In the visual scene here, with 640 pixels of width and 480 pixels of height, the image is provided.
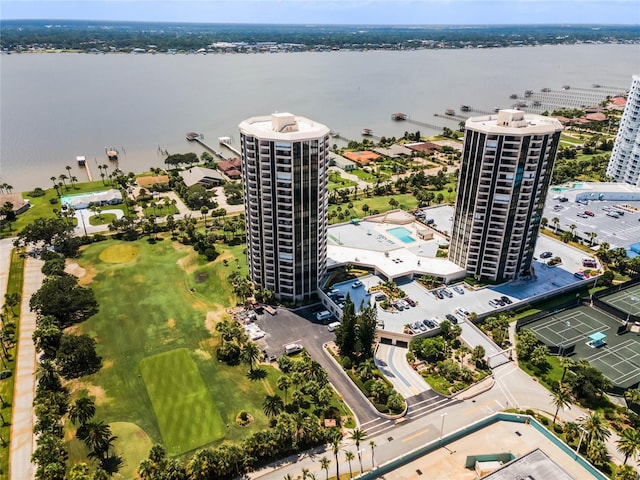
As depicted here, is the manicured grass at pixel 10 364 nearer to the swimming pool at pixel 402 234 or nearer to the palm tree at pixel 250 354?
the palm tree at pixel 250 354

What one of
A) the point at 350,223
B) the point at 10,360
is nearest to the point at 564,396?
the point at 350,223

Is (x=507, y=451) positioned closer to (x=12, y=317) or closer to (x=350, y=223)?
(x=350, y=223)

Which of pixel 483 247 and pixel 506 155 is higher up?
pixel 506 155

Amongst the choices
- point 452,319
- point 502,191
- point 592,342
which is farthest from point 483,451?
point 502,191

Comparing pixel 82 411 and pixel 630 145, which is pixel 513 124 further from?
pixel 630 145

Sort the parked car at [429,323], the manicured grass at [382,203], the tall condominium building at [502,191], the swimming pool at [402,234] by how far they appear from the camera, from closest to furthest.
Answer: the parked car at [429,323] < the tall condominium building at [502,191] < the swimming pool at [402,234] < the manicured grass at [382,203]

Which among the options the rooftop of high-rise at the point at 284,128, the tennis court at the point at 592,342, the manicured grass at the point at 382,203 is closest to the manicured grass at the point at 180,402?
the rooftop of high-rise at the point at 284,128
